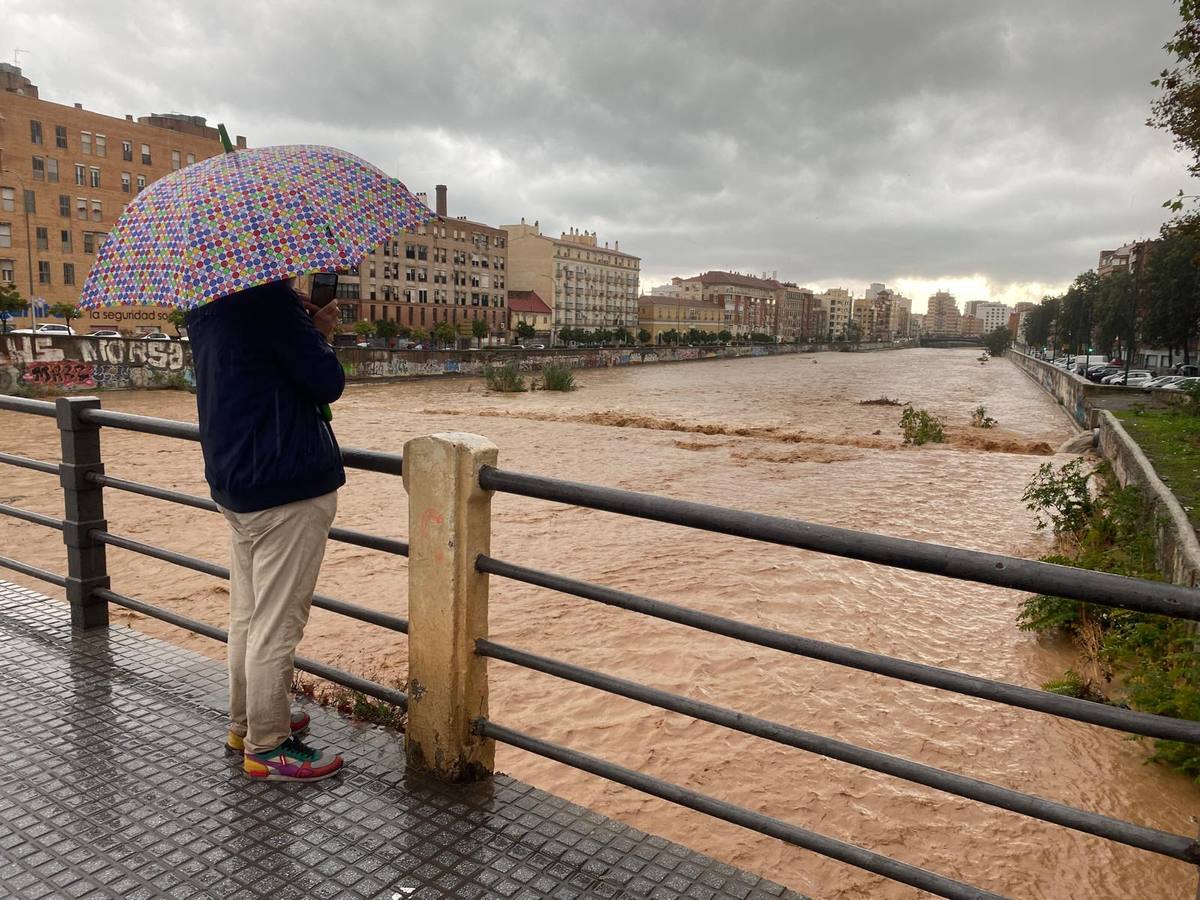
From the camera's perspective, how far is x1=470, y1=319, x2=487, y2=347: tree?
8512cm

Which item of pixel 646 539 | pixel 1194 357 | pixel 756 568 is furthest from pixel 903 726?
pixel 1194 357

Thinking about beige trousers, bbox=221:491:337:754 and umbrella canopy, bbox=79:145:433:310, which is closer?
umbrella canopy, bbox=79:145:433:310

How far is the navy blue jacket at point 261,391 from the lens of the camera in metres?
2.57

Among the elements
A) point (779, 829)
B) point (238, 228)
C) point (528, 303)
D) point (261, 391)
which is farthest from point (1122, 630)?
point (528, 303)

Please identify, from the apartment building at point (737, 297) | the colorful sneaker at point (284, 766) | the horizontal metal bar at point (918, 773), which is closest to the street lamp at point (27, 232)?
the colorful sneaker at point (284, 766)

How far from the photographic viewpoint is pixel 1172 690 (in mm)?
5672

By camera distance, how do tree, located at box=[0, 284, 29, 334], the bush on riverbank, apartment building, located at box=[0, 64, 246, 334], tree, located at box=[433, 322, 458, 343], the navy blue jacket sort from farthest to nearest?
tree, located at box=[433, 322, 458, 343]
apartment building, located at box=[0, 64, 246, 334]
tree, located at box=[0, 284, 29, 334]
the bush on riverbank
the navy blue jacket

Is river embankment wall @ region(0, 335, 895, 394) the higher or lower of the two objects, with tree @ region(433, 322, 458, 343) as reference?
lower

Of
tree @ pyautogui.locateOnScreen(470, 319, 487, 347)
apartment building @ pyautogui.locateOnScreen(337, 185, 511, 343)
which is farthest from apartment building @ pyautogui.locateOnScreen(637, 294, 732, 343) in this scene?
tree @ pyautogui.locateOnScreen(470, 319, 487, 347)

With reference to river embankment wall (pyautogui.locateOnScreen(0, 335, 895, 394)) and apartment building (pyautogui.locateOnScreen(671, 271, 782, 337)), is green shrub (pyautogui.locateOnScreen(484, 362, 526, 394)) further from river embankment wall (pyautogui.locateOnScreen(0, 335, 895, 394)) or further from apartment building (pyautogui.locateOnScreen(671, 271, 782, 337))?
apartment building (pyautogui.locateOnScreen(671, 271, 782, 337))

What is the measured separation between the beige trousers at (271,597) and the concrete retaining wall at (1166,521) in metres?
5.85

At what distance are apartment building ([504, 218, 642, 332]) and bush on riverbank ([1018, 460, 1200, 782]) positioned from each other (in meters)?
101

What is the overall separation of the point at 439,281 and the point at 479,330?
945cm

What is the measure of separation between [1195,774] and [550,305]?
4227 inches
